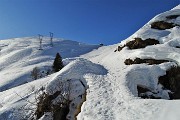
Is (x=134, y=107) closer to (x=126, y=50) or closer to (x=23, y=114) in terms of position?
(x=23, y=114)

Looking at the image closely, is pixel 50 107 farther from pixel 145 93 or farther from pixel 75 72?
pixel 145 93

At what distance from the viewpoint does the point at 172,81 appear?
24.9 m

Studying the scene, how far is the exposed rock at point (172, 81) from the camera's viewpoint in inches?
953

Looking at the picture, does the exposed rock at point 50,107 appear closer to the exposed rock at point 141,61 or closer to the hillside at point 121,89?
the hillside at point 121,89

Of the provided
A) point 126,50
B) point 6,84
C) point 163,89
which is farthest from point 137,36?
point 6,84

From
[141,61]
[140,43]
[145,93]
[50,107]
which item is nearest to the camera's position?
[50,107]

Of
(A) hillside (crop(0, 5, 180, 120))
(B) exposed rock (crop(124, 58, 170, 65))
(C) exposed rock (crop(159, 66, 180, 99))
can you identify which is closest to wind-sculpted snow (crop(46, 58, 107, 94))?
(A) hillside (crop(0, 5, 180, 120))

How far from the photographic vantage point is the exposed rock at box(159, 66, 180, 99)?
79.4ft

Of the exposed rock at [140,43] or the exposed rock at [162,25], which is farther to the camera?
the exposed rock at [162,25]

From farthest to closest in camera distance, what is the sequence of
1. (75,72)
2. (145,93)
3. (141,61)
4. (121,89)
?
1. (141,61)
2. (75,72)
3. (145,93)
4. (121,89)

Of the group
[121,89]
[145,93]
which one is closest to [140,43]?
[145,93]

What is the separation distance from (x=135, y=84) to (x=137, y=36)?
16.3 metres

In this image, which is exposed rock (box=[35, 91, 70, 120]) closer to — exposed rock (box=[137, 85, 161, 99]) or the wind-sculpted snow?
the wind-sculpted snow

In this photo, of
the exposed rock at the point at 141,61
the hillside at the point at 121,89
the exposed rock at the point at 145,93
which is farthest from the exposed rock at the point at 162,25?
the exposed rock at the point at 145,93
